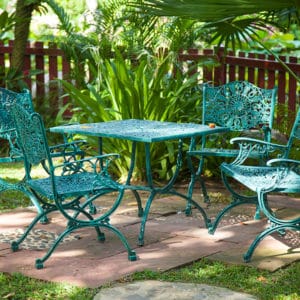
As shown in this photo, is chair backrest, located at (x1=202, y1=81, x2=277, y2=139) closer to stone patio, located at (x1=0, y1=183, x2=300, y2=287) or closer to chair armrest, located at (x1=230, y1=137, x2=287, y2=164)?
chair armrest, located at (x1=230, y1=137, x2=287, y2=164)

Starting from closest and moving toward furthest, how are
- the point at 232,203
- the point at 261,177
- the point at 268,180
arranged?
Answer: 1. the point at 268,180
2. the point at 261,177
3. the point at 232,203

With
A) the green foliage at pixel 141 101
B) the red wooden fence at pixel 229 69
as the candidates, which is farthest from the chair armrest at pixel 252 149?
the red wooden fence at pixel 229 69

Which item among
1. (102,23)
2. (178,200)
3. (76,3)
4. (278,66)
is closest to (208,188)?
(178,200)

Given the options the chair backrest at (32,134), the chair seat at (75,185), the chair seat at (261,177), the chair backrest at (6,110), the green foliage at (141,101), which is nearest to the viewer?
the chair backrest at (32,134)

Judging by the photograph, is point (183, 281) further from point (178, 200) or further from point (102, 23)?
point (102, 23)

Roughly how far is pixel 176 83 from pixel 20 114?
3.71 m

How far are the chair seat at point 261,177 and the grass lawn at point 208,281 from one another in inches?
21.1

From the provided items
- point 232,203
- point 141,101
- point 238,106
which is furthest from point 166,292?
point 141,101

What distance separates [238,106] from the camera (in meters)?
7.07

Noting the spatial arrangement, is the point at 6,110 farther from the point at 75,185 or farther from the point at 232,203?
the point at 232,203

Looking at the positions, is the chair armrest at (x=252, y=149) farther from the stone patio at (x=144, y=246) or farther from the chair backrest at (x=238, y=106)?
the stone patio at (x=144, y=246)

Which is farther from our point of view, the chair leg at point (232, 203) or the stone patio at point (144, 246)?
the chair leg at point (232, 203)

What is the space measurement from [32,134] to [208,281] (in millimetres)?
1510

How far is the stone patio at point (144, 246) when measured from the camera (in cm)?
507
